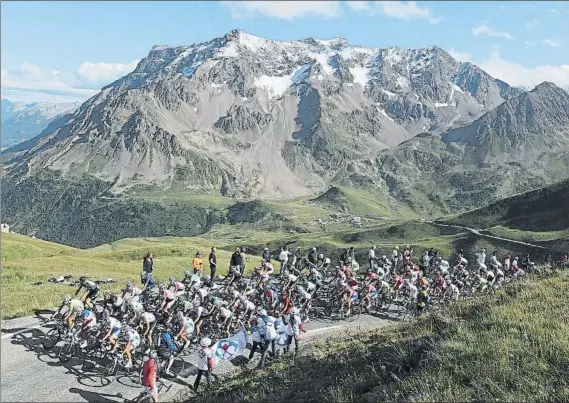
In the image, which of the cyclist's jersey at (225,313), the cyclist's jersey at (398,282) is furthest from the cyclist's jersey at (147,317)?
the cyclist's jersey at (398,282)

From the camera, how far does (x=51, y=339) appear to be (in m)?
29.3

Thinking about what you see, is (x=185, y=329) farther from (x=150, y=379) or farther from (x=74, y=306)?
(x=74, y=306)

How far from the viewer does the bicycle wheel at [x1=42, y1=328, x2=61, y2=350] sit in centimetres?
2877

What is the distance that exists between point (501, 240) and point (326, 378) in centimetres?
16958

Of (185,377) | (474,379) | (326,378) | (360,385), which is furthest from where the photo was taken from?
(185,377)

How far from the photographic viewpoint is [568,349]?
15586 mm

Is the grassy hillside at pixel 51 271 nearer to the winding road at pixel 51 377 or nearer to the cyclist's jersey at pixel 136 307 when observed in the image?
the winding road at pixel 51 377

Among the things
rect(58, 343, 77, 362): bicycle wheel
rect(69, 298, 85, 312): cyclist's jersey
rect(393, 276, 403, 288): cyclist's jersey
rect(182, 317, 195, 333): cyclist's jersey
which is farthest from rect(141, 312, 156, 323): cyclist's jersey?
rect(393, 276, 403, 288): cyclist's jersey

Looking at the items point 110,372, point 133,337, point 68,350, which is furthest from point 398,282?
point 68,350

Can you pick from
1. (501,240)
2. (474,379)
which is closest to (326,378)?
(474,379)

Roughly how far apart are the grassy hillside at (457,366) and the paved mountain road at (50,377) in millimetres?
3954

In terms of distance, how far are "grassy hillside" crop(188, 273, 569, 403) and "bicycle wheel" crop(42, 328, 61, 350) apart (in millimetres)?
10454

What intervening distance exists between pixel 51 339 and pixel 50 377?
4.35 m

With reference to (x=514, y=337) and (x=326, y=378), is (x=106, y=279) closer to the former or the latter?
(x=326, y=378)
